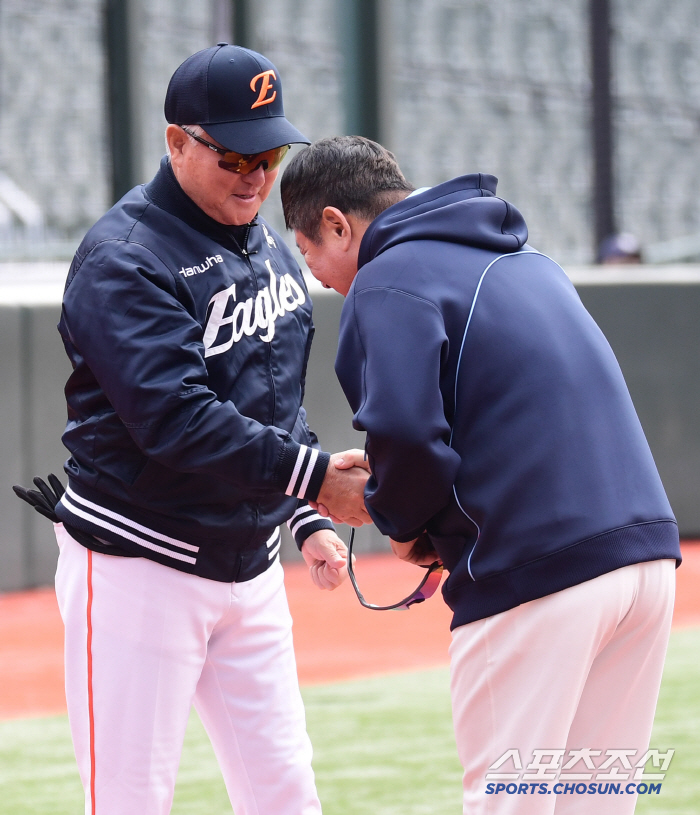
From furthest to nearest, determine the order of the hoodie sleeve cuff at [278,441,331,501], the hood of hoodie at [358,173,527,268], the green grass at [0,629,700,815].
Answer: the green grass at [0,629,700,815], the hoodie sleeve cuff at [278,441,331,501], the hood of hoodie at [358,173,527,268]

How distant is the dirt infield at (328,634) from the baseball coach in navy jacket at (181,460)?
2.64 meters

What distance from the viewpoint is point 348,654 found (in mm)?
5961

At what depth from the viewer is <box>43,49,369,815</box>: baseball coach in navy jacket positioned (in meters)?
2.39

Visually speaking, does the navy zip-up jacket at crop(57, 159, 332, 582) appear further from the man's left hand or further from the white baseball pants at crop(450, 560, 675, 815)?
the white baseball pants at crop(450, 560, 675, 815)

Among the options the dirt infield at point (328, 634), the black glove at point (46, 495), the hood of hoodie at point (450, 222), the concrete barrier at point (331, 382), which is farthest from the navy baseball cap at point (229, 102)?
the concrete barrier at point (331, 382)

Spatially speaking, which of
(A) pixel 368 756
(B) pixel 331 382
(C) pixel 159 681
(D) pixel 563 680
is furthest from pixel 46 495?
(B) pixel 331 382

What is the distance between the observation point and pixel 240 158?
2523 mm

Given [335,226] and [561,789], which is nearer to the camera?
[561,789]

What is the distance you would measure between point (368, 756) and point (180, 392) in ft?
7.92

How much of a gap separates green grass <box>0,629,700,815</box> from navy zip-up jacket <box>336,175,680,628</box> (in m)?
2.00

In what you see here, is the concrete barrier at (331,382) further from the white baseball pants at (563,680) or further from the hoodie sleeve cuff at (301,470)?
the white baseball pants at (563,680)

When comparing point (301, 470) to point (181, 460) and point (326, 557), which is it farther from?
point (326, 557)

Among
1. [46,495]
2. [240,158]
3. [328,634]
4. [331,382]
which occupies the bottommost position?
[328,634]

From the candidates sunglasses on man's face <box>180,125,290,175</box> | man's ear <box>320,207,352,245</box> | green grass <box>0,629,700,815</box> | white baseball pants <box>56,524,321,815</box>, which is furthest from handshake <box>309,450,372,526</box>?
green grass <box>0,629,700,815</box>
